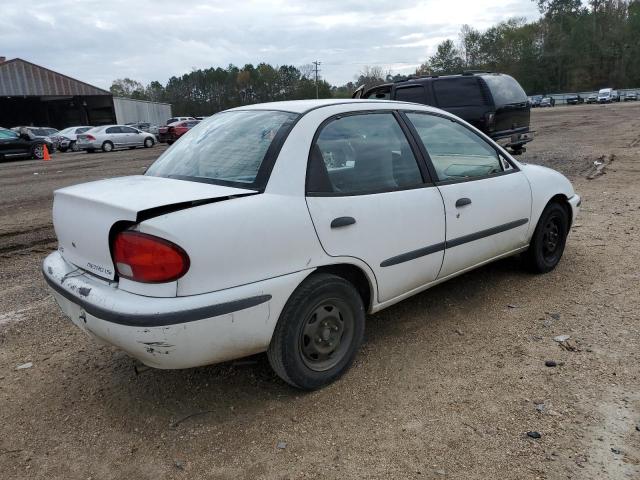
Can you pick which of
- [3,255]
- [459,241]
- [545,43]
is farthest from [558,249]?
[545,43]

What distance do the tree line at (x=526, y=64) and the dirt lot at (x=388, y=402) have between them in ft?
253

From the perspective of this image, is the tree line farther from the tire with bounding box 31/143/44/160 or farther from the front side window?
the front side window

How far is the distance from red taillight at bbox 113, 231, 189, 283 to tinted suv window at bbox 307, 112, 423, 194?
0.84 metres

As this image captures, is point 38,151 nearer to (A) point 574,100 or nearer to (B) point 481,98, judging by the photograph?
(B) point 481,98

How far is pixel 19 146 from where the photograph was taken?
22.8 meters

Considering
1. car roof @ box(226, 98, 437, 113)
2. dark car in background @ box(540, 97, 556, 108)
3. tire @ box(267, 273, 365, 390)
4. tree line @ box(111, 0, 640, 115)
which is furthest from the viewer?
tree line @ box(111, 0, 640, 115)

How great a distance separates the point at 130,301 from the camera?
2.41 m

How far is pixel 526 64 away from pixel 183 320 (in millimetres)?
104032

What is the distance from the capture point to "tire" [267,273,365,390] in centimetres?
272

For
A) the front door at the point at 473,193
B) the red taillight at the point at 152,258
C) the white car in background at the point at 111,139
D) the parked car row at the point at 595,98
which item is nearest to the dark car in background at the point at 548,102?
the parked car row at the point at 595,98

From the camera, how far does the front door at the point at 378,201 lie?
289cm

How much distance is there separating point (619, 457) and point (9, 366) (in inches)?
146

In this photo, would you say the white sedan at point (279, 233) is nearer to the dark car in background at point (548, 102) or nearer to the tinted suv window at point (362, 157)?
the tinted suv window at point (362, 157)

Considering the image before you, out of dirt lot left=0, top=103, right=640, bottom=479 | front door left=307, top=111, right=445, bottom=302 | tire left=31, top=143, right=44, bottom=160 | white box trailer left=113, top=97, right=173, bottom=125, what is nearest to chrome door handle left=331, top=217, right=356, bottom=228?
front door left=307, top=111, right=445, bottom=302
